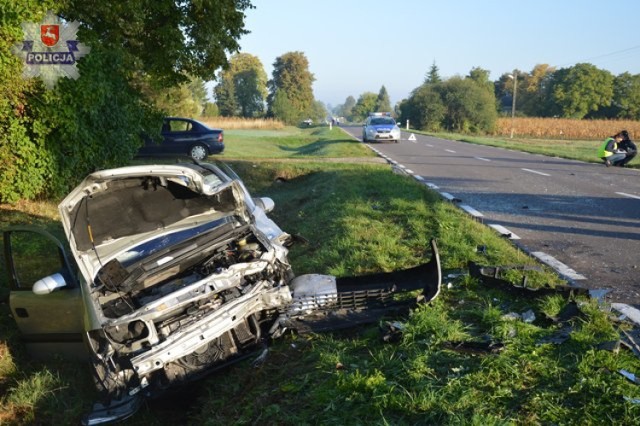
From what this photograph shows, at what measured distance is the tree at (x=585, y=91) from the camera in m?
73.4

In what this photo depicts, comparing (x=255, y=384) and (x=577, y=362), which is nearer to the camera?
(x=577, y=362)

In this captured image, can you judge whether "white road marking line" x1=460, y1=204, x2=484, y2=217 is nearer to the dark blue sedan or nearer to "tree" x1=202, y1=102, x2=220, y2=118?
the dark blue sedan

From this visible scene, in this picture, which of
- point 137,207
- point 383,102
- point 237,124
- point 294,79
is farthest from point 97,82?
point 383,102

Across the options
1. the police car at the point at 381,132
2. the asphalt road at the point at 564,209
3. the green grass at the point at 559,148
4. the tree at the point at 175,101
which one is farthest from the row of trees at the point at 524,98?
the asphalt road at the point at 564,209

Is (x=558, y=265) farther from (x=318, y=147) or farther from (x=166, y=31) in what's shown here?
(x=318, y=147)

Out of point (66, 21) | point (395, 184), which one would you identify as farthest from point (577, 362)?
point (66, 21)

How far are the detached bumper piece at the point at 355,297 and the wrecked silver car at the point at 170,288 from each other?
0.04 feet

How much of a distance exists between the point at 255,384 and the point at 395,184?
768 centimetres

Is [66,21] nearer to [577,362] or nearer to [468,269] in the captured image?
[468,269]

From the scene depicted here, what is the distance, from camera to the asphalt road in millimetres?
5836

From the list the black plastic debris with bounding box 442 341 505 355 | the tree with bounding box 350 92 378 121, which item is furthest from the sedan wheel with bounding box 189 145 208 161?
the tree with bounding box 350 92 378 121

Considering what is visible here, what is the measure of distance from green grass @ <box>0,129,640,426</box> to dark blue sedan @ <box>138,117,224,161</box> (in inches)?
528

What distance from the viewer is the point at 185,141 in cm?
1936

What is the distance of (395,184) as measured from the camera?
37.1 feet
